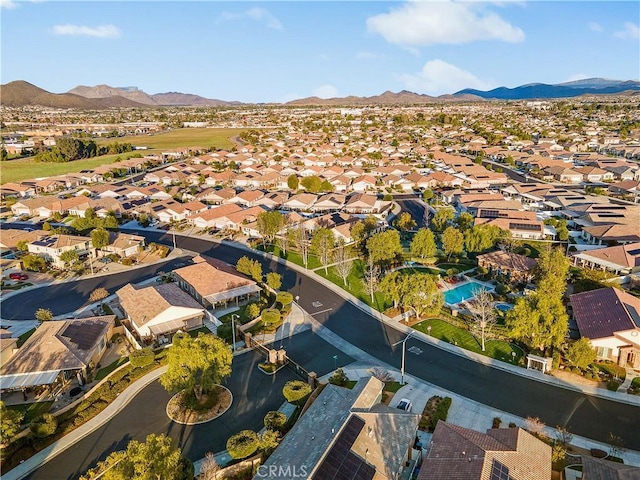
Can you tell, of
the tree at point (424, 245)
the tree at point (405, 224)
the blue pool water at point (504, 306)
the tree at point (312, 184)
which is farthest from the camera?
the tree at point (312, 184)

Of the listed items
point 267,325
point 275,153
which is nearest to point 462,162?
point 275,153

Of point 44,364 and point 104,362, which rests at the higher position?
point 44,364

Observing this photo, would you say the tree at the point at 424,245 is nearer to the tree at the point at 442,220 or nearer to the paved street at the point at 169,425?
the tree at the point at 442,220

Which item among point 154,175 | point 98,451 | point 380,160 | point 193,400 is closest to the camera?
point 98,451

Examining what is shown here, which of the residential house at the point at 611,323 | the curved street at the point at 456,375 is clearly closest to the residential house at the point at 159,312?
the curved street at the point at 456,375

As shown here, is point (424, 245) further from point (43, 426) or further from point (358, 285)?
point (43, 426)

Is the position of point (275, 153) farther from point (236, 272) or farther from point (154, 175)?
point (236, 272)
